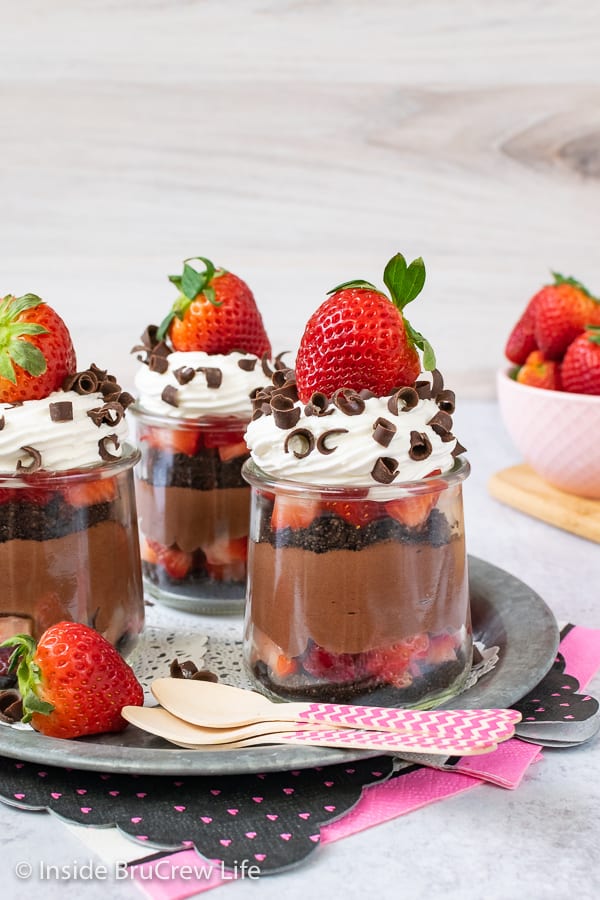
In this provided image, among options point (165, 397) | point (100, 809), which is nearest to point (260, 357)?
point (165, 397)

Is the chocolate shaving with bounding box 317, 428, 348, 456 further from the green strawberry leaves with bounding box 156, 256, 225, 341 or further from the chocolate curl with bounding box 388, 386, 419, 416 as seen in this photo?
the green strawberry leaves with bounding box 156, 256, 225, 341

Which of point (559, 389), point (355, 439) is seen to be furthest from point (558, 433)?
point (355, 439)

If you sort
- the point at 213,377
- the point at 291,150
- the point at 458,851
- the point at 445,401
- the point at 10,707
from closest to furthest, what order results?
the point at 458,851 < the point at 10,707 < the point at 445,401 < the point at 213,377 < the point at 291,150

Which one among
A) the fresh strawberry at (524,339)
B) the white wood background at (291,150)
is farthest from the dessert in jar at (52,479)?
the white wood background at (291,150)

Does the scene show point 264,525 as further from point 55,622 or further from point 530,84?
point 530,84

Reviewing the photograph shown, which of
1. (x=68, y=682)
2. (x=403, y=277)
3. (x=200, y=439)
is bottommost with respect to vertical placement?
(x=68, y=682)

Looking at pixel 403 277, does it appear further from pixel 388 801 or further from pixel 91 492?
pixel 388 801

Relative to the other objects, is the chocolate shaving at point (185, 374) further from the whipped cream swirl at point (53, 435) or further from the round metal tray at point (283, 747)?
the round metal tray at point (283, 747)
